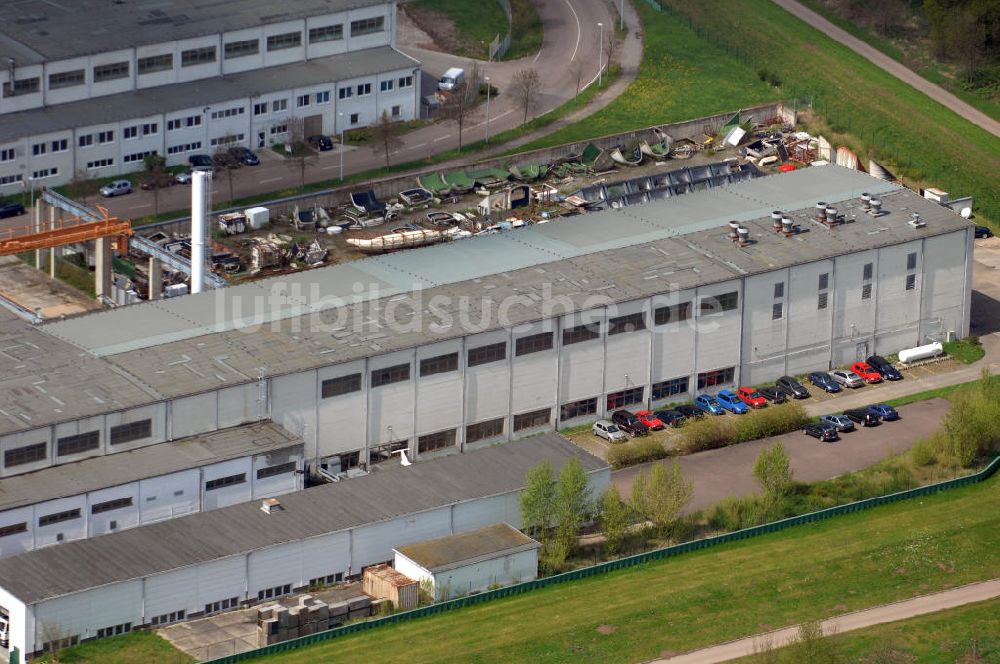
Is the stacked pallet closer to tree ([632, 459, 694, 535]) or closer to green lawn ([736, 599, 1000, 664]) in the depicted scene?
tree ([632, 459, 694, 535])

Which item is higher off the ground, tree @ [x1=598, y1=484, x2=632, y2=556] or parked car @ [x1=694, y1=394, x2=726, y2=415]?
tree @ [x1=598, y1=484, x2=632, y2=556]

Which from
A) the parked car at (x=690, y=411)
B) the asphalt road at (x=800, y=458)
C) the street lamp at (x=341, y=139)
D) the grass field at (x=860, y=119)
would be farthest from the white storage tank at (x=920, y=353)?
the street lamp at (x=341, y=139)

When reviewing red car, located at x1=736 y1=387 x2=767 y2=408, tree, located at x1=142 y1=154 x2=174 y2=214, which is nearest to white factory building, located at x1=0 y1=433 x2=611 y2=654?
red car, located at x1=736 y1=387 x2=767 y2=408

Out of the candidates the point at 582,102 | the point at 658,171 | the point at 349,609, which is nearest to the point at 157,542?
the point at 349,609

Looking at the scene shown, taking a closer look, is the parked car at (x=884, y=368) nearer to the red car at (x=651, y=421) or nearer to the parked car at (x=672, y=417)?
the parked car at (x=672, y=417)

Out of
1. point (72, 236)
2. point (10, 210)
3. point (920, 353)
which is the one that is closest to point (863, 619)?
point (920, 353)

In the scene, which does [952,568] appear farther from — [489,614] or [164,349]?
[164,349]
